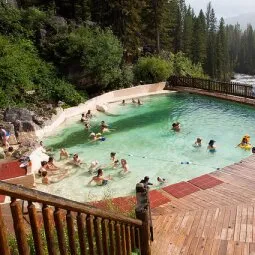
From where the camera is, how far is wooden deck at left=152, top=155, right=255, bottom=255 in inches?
218

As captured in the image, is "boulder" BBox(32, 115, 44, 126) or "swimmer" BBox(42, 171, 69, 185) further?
"boulder" BBox(32, 115, 44, 126)

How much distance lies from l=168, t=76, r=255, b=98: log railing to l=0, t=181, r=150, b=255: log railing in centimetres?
1902

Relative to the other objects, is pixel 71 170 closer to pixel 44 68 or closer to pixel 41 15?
pixel 44 68

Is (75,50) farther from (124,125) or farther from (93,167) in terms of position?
(93,167)

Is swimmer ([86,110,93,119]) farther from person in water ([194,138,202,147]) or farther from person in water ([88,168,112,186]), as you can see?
person in water ([88,168,112,186])

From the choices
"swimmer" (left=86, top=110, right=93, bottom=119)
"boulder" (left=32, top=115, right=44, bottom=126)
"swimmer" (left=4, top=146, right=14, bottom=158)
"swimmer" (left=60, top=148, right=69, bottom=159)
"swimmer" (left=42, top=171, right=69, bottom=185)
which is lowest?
"swimmer" (left=42, top=171, right=69, bottom=185)

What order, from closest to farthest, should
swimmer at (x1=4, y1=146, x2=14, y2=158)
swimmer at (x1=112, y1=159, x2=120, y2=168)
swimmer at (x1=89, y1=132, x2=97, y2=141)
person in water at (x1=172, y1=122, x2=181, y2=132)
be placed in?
1. swimmer at (x1=112, y1=159, x2=120, y2=168)
2. swimmer at (x1=4, y1=146, x2=14, y2=158)
3. swimmer at (x1=89, y1=132, x2=97, y2=141)
4. person in water at (x1=172, y1=122, x2=181, y2=132)

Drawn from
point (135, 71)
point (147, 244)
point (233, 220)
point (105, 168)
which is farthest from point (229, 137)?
point (135, 71)

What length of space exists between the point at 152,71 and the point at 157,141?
14.1 metres

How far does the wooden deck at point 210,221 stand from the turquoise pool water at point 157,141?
7.90 ft

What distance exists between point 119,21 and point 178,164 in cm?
2160

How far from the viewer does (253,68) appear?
103 m

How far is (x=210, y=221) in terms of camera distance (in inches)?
252

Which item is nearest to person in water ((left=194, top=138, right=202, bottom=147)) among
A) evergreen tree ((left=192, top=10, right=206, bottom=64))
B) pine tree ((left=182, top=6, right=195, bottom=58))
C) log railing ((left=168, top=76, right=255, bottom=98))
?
log railing ((left=168, top=76, right=255, bottom=98))
